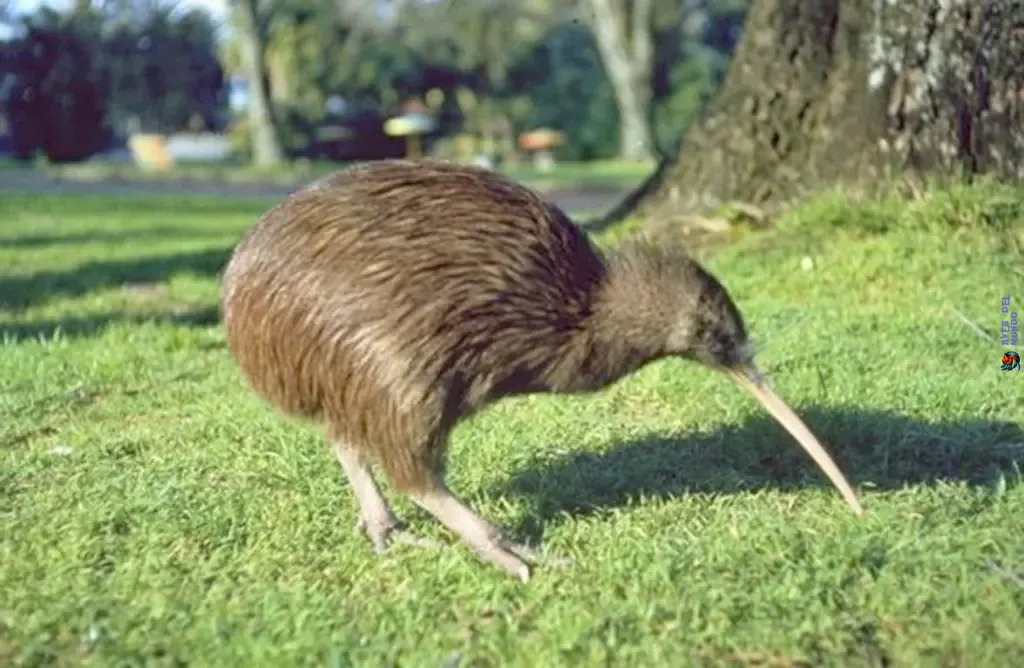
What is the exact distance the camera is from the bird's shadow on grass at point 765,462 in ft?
10.5

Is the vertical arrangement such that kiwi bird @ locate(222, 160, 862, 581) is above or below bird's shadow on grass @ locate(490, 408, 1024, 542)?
above

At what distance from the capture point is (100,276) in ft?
24.1

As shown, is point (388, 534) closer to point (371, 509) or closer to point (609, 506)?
point (371, 509)

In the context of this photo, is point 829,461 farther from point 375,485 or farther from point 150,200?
point 150,200

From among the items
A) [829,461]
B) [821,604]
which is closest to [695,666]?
[821,604]

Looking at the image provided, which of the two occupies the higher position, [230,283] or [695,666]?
[230,283]

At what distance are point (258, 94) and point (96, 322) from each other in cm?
2032

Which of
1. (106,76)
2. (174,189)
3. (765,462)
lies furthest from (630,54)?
(765,462)

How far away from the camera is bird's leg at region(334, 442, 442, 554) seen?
2873 millimetres

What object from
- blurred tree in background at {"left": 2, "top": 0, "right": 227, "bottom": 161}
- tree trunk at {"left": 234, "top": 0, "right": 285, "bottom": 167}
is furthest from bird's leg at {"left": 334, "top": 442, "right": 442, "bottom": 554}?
blurred tree in background at {"left": 2, "top": 0, "right": 227, "bottom": 161}

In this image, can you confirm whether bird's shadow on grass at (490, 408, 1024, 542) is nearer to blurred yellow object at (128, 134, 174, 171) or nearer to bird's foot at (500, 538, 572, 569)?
bird's foot at (500, 538, 572, 569)

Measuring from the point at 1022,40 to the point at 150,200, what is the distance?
11.7m

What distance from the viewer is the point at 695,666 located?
222cm

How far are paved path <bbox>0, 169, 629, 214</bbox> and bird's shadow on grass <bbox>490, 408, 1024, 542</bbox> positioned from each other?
1076cm
